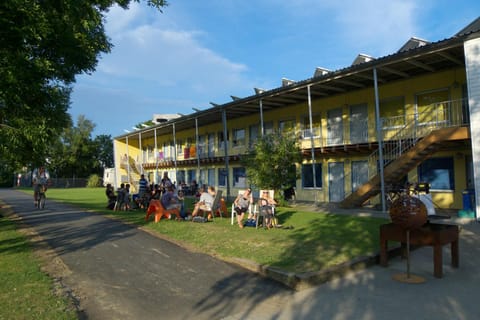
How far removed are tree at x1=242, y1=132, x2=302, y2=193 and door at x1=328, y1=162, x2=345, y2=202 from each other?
429 centimetres

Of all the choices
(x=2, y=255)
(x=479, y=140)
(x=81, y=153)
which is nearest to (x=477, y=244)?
(x=479, y=140)

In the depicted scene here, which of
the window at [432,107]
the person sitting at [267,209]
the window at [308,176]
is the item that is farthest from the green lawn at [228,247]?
the window at [308,176]

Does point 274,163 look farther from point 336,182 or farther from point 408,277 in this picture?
point 408,277

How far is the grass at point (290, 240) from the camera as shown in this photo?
662cm

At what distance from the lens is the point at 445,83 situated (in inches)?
603

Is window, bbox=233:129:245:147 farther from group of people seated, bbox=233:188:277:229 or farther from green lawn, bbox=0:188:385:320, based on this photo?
group of people seated, bbox=233:188:277:229

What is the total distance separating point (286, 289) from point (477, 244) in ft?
17.7

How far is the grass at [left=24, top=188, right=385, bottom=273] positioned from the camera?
6.62 m

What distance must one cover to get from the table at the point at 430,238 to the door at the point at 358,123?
40.1 ft

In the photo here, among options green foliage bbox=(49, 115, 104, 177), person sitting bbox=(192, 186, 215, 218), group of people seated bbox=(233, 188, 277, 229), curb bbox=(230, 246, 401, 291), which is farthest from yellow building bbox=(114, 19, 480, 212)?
green foliage bbox=(49, 115, 104, 177)

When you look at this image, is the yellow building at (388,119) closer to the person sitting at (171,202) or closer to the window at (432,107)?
the window at (432,107)

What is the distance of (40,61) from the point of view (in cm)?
829

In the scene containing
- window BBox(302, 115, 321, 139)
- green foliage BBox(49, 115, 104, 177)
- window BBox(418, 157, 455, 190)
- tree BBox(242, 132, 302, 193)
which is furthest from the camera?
green foliage BBox(49, 115, 104, 177)

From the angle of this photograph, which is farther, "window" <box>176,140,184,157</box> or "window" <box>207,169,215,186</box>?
"window" <box>176,140,184,157</box>
